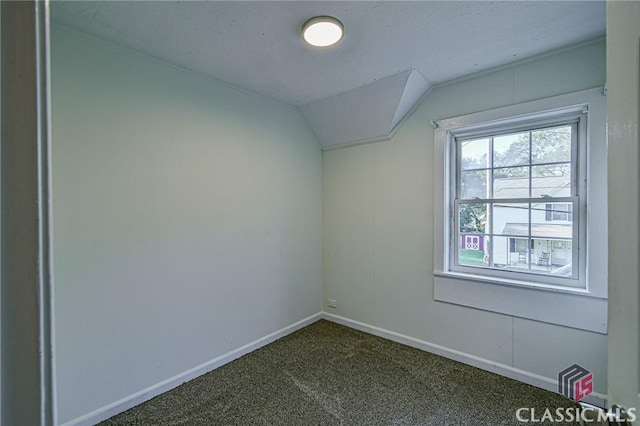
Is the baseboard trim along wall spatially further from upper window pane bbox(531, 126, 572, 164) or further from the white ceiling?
the white ceiling

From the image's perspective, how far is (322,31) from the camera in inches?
68.6

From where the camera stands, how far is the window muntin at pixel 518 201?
6.89 ft

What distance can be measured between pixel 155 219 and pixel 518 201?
2760mm

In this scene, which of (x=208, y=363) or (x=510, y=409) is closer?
(x=510, y=409)

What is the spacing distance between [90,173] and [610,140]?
2.30 m

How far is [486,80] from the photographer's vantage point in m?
2.32

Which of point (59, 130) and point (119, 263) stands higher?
point (59, 130)

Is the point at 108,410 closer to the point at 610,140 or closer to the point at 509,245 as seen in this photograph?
the point at 610,140

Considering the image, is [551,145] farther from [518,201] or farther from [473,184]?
[473,184]

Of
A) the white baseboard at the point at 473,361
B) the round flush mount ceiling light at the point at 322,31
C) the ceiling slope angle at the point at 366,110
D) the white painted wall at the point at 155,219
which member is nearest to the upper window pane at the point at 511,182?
the ceiling slope angle at the point at 366,110

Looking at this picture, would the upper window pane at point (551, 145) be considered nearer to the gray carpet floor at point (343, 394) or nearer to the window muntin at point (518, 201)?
the window muntin at point (518, 201)

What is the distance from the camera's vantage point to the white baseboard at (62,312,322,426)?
178 cm

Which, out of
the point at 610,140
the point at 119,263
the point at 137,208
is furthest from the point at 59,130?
the point at 610,140

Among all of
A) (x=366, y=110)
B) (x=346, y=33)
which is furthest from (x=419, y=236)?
(x=346, y=33)
